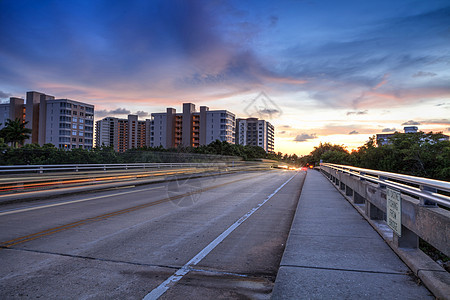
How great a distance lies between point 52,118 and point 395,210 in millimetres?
117848

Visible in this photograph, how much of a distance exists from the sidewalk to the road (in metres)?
0.36

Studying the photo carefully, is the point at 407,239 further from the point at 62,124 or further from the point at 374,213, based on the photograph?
the point at 62,124

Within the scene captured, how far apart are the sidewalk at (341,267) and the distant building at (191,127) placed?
107 metres

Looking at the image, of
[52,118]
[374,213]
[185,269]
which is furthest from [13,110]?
[374,213]

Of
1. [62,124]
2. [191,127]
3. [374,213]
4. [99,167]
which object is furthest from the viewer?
[191,127]

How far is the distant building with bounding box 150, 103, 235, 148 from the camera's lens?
11544 centimetres

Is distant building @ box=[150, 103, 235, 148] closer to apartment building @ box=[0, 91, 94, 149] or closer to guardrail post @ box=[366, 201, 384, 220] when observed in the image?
apartment building @ box=[0, 91, 94, 149]

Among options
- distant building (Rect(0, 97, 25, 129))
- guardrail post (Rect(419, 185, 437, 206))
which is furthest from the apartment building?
guardrail post (Rect(419, 185, 437, 206))

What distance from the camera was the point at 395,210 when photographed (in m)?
5.36

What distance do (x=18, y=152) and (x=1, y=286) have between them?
1981 centimetres

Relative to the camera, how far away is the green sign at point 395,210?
513cm

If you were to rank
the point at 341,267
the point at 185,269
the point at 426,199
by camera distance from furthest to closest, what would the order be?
the point at 185,269 < the point at 341,267 < the point at 426,199

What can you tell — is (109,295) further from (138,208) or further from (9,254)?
(138,208)

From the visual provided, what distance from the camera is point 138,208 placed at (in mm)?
10898
